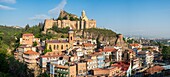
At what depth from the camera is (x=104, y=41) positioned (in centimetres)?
3962

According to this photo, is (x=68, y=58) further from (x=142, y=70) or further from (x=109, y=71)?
(x=142, y=70)

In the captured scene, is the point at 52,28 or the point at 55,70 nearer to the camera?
the point at 55,70

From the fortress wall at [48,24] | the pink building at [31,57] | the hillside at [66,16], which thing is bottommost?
the pink building at [31,57]

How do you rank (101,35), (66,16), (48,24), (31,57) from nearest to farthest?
(31,57), (101,35), (48,24), (66,16)

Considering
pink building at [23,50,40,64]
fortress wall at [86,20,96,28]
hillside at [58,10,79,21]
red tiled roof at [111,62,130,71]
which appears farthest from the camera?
hillside at [58,10,79,21]

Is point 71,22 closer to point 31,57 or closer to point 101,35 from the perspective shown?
point 101,35

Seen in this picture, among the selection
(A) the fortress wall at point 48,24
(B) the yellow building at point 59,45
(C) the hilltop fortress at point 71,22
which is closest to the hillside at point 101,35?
(C) the hilltop fortress at point 71,22

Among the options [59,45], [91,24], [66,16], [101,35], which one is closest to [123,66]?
[59,45]

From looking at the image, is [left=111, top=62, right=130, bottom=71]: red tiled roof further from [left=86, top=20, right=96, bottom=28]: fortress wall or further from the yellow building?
[left=86, top=20, right=96, bottom=28]: fortress wall

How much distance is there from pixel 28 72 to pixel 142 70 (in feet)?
38.6

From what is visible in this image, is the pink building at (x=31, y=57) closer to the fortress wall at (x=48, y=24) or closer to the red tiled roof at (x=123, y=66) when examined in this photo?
the red tiled roof at (x=123, y=66)

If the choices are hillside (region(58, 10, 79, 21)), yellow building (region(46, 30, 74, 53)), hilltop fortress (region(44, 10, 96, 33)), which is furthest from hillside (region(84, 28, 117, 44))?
yellow building (region(46, 30, 74, 53))

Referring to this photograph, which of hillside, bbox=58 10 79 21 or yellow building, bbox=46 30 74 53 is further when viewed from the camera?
hillside, bbox=58 10 79 21

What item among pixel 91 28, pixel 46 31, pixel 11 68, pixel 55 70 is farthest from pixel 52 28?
pixel 55 70
